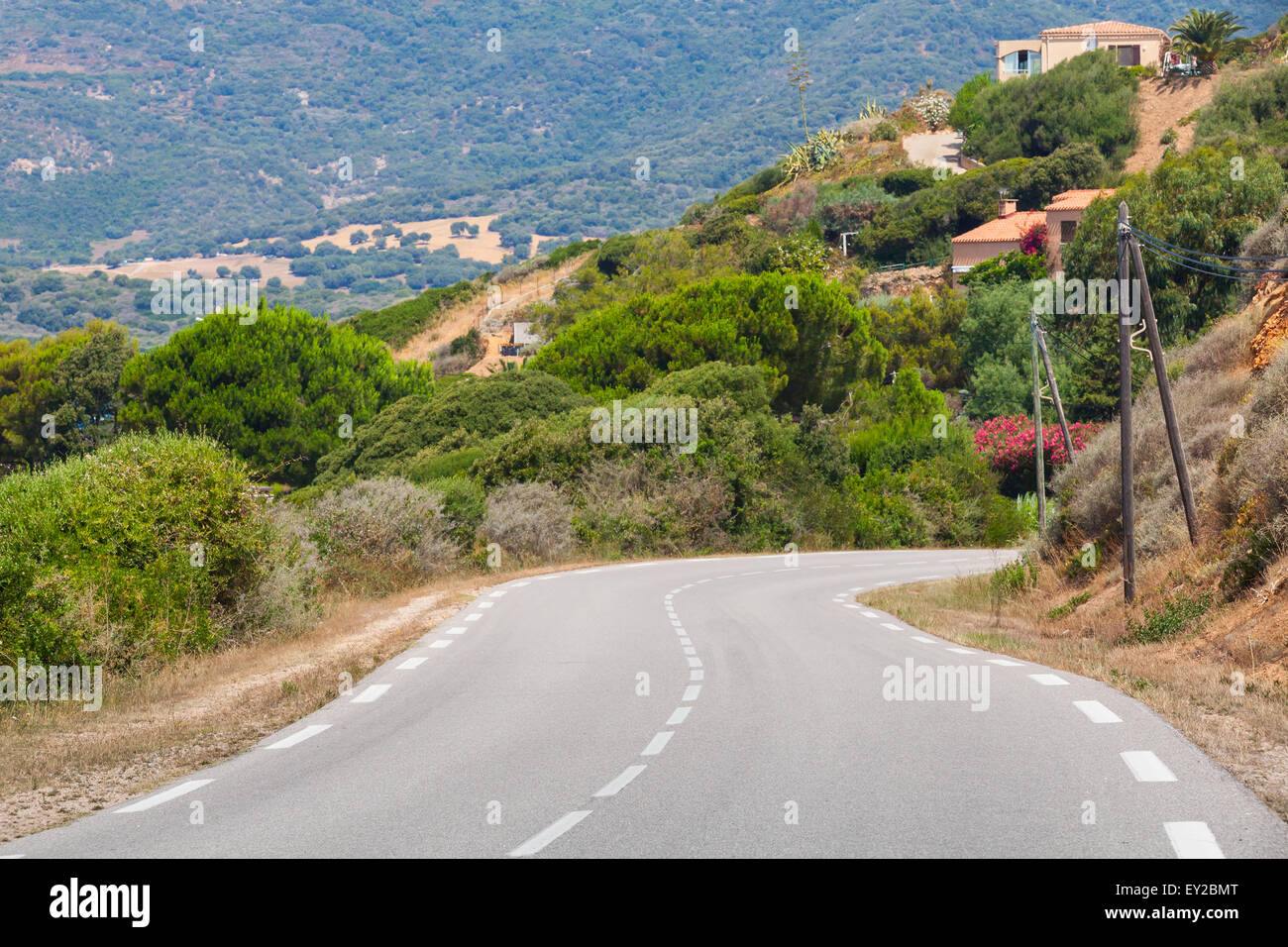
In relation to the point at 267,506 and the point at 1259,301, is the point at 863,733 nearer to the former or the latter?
the point at 267,506

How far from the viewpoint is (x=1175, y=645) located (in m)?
13.2

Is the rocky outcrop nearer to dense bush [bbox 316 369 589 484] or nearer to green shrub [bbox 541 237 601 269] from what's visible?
dense bush [bbox 316 369 589 484]

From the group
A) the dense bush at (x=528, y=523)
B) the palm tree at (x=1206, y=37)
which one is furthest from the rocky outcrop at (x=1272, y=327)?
the palm tree at (x=1206, y=37)

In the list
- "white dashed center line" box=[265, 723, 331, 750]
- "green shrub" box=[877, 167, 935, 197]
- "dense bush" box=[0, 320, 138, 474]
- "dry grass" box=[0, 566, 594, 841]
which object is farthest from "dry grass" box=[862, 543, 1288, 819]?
"green shrub" box=[877, 167, 935, 197]

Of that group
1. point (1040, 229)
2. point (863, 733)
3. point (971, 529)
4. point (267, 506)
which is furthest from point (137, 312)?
point (863, 733)

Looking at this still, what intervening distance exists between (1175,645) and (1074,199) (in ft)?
234

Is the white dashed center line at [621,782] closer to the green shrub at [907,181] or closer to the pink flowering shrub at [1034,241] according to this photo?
the pink flowering shrub at [1034,241]

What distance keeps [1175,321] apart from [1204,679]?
4217 centimetres

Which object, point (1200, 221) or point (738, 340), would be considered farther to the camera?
point (738, 340)

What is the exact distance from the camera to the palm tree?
3920 inches

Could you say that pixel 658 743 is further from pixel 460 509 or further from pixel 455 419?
pixel 455 419

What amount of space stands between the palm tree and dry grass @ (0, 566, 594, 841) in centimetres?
10223

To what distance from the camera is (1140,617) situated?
15820mm

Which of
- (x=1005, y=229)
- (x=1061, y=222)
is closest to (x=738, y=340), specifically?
(x=1061, y=222)
